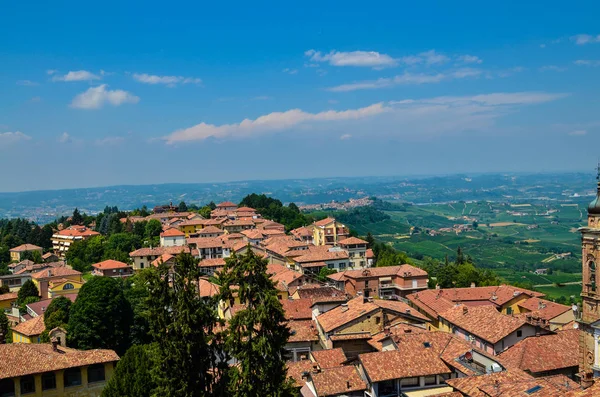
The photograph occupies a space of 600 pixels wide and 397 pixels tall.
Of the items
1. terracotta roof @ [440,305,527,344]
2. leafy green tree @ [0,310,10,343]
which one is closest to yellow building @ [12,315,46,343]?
leafy green tree @ [0,310,10,343]

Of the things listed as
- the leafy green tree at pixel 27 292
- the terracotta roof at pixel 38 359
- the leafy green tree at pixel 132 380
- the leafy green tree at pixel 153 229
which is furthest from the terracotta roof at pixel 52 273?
the leafy green tree at pixel 132 380

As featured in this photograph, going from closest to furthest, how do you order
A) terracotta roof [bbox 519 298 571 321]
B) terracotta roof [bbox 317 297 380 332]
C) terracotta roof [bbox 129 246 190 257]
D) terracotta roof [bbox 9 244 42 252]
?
terracotta roof [bbox 317 297 380 332]
terracotta roof [bbox 519 298 571 321]
terracotta roof [bbox 129 246 190 257]
terracotta roof [bbox 9 244 42 252]

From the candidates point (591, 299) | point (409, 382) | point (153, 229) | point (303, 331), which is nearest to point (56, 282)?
point (303, 331)

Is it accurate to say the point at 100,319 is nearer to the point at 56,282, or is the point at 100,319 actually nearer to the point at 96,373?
the point at 96,373

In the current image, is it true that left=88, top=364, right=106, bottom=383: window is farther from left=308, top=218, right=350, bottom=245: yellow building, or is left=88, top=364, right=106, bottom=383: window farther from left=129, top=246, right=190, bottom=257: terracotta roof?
left=308, top=218, right=350, bottom=245: yellow building

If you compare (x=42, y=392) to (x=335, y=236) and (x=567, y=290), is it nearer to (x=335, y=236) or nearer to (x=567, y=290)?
(x=335, y=236)

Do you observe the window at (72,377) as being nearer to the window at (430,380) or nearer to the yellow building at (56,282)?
the window at (430,380)

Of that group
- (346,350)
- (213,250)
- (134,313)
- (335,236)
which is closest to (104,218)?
(213,250)
